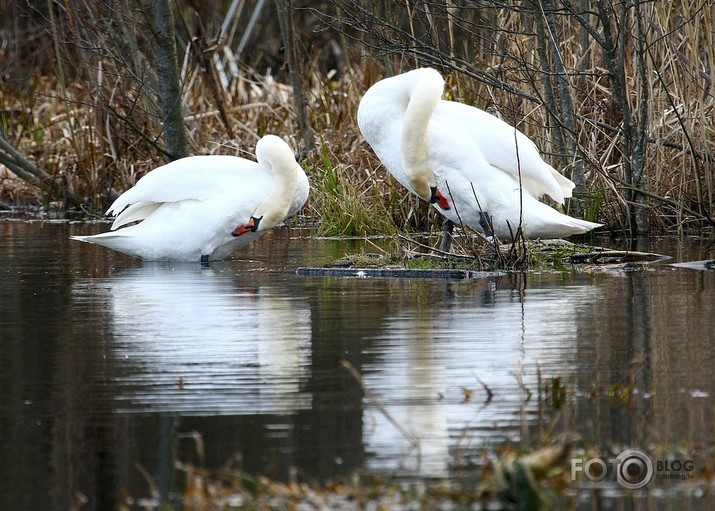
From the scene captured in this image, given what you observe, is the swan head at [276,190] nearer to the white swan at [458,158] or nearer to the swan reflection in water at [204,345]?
the white swan at [458,158]

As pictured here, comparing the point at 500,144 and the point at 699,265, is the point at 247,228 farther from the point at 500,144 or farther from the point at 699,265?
the point at 699,265

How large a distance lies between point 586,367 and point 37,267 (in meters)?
5.80

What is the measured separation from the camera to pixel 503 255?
9086mm

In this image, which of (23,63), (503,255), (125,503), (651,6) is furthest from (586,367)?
(23,63)

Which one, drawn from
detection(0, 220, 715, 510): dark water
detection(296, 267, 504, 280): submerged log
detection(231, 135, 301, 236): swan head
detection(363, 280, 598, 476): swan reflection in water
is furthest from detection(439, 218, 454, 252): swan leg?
detection(363, 280, 598, 476): swan reflection in water

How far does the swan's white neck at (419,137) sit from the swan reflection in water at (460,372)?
1.93 m

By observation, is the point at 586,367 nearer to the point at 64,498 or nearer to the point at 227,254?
the point at 64,498

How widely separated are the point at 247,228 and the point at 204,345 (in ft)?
14.5

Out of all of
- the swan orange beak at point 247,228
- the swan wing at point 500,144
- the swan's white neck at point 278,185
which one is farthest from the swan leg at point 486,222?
the swan orange beak at point 247,228

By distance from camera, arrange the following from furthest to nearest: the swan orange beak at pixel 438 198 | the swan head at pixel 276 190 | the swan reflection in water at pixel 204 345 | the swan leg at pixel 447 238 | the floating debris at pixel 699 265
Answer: the swan head at pixel 276 190
the swan leg at pixel 447 238
the swan orange beak at pixel 438 198
the floating debris at pixel 699 265
the swan reflection in water at pixel 204 345

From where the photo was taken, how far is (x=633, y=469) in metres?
3.92

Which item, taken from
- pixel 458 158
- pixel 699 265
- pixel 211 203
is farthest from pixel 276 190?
pixel 699 265

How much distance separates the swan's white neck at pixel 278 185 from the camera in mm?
10586

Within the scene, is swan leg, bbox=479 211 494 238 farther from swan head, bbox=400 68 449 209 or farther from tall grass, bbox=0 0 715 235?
tall grass, bbox=0 0 715 235
